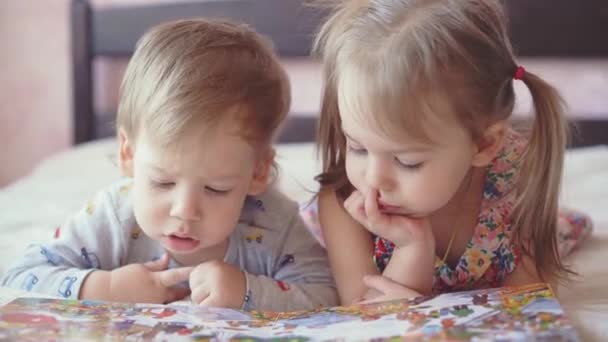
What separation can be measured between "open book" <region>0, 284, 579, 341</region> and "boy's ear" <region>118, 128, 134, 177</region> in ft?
0.64

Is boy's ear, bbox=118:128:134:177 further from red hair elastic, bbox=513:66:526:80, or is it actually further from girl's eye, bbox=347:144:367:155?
red hair elastic, bbox=513:66:526:80

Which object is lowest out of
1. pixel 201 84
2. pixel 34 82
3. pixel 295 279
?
pixel 34 82

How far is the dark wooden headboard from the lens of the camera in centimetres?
177

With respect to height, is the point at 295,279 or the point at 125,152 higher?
the point at 125,152

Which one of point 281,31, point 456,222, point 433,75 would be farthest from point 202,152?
point 281,31

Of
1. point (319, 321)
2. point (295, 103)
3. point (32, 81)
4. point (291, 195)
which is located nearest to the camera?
point (319, 321)

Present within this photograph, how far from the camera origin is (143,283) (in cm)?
92

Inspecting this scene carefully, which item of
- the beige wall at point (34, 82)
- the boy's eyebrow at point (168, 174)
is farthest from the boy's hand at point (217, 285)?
the beige wall at point (34, 82)

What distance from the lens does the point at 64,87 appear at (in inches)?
90.6

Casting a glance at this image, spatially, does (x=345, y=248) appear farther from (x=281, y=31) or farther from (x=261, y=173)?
(x=281, y=31)

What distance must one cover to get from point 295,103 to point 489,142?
1212mm

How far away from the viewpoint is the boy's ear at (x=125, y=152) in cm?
92

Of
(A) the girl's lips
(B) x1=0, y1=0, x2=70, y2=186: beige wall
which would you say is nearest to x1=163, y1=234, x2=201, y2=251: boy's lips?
(A) the girl's lips

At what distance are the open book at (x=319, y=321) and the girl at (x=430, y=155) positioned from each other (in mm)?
145
